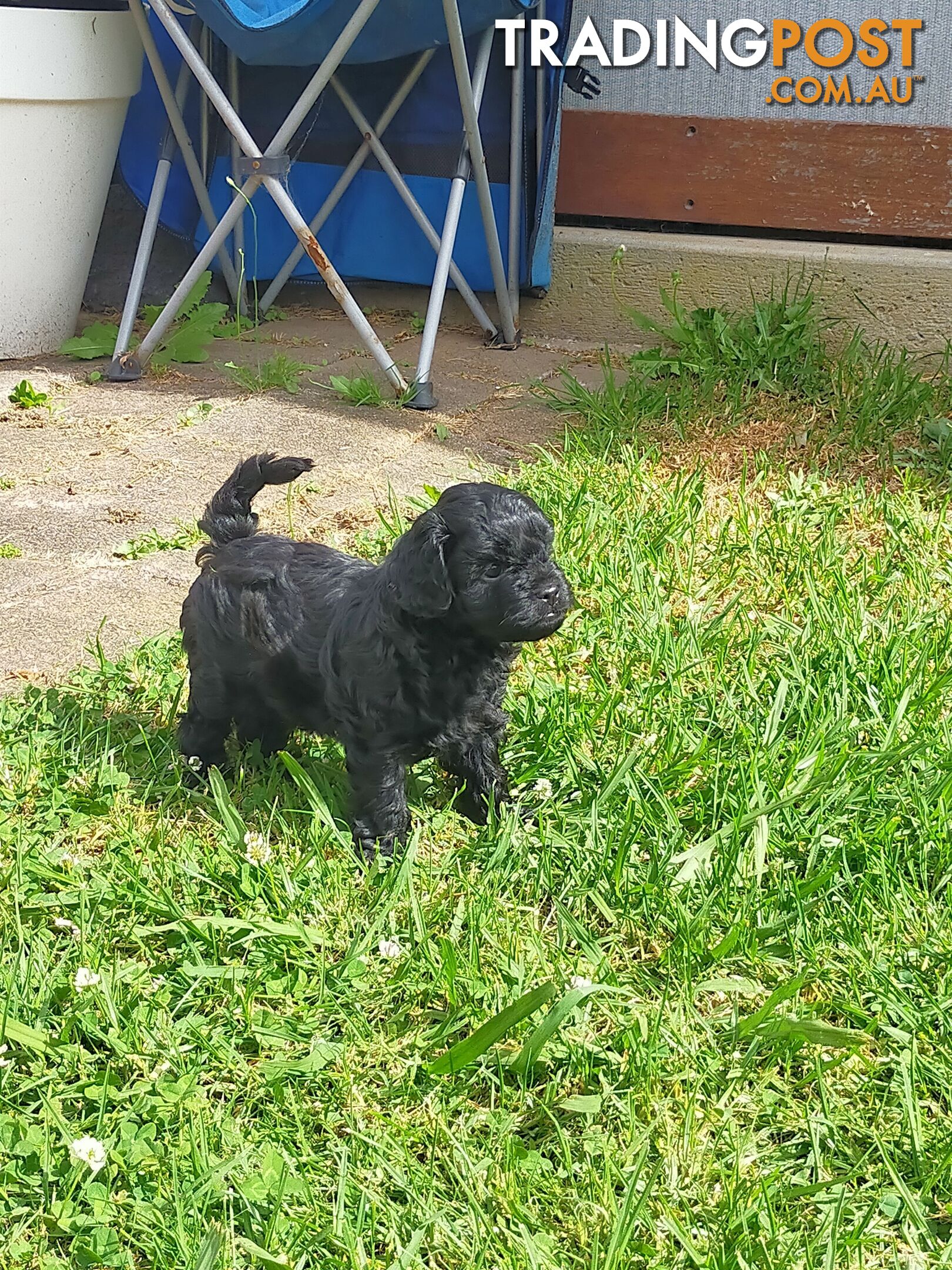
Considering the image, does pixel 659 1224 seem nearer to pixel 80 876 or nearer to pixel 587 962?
pixel 587 962

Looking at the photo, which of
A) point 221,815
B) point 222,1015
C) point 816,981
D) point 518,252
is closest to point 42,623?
point 221,815

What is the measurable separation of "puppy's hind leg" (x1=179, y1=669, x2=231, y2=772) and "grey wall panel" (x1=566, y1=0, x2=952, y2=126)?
3740 mm

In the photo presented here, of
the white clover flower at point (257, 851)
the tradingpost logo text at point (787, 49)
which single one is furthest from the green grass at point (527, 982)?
the tradingpost logo text at point (787, 49)

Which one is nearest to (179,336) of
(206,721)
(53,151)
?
(53,151)

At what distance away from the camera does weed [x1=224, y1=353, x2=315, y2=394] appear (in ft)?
15.7

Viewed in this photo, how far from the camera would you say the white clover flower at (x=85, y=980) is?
1.95 m

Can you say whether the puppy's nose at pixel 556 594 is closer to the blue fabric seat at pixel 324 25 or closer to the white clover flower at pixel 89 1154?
the white clover flower at pixel 89 1154

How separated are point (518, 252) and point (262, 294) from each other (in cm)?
137

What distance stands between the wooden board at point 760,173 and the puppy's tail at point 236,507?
333 centimetres

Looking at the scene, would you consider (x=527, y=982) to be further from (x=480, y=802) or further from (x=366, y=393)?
(x=366, y=393)

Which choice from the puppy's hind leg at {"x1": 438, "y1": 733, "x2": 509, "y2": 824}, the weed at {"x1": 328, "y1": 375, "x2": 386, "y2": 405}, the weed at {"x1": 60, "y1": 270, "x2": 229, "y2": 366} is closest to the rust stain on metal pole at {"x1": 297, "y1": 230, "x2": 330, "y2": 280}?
the weed at {"x1": 328, "y1": 375, "x2": 386, "y2": 405}

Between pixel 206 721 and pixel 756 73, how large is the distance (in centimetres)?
384

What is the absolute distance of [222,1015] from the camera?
77.7 inches

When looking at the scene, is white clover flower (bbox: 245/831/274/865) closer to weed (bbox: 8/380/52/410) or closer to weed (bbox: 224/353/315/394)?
weed (bbox: 224/353/315/394)
